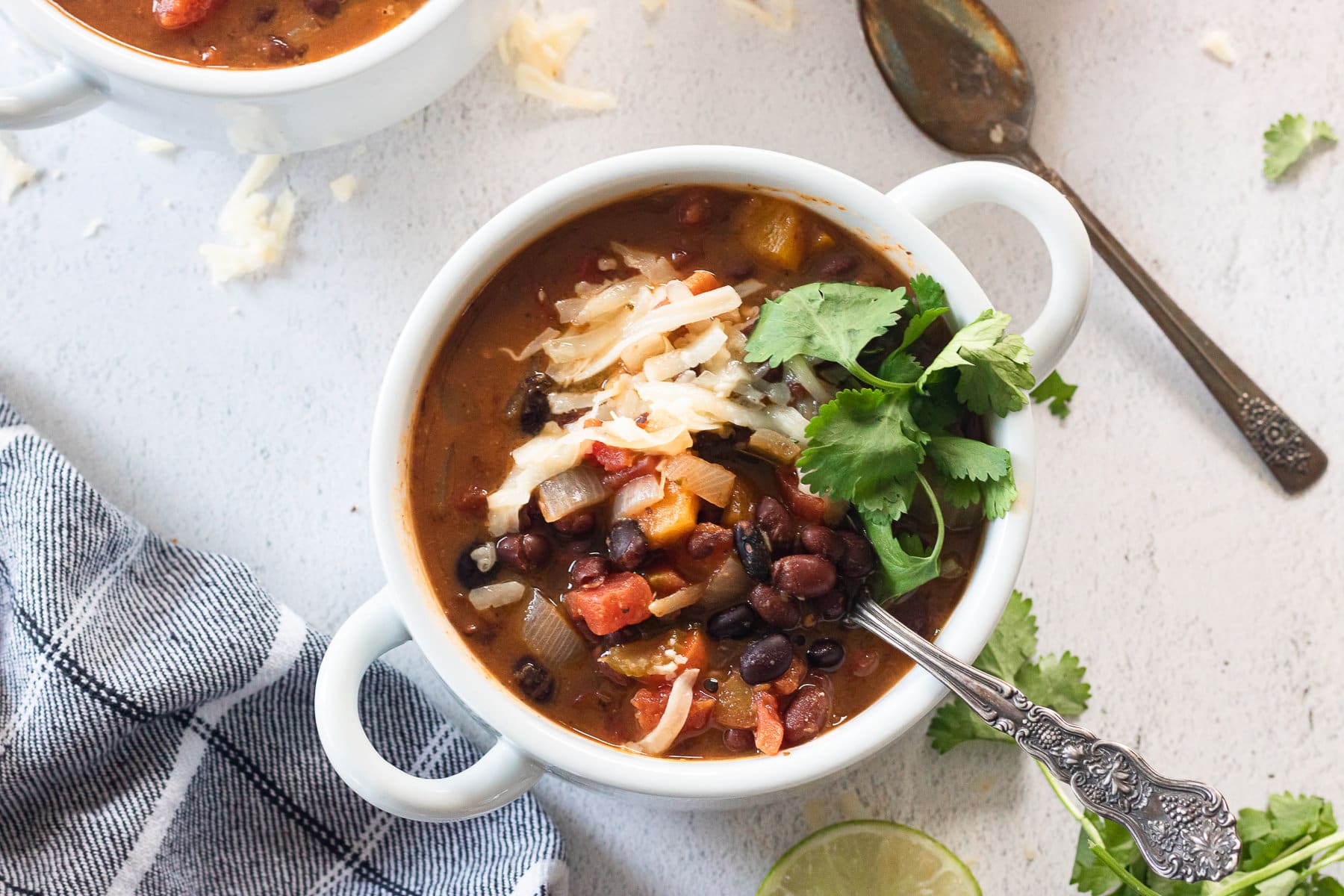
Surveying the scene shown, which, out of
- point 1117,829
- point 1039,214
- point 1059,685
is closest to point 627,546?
point 1039,214

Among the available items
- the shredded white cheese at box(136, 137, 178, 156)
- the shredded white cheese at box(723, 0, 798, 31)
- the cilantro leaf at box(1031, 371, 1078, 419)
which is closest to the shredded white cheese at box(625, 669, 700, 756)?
the cilantro leaf at box(1031, 371, 1078, 419)

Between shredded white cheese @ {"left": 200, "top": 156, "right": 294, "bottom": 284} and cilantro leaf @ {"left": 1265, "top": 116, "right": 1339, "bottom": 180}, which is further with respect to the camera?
cilantro leaf @ {"left": 1265, "top": 116, "right": 1339, "bottom": 180}

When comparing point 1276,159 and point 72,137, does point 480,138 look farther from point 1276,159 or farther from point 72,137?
point 1276,159

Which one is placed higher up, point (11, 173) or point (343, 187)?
point (343, 187)

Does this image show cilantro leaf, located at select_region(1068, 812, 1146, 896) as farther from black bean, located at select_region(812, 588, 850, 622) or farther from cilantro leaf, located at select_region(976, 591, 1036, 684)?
black bean, located at select_region(812, 588, 850, 622)

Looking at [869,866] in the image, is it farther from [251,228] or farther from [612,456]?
[251,228]

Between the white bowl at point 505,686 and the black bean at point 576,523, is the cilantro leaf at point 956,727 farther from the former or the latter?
the black bean at point 576,523
